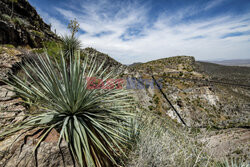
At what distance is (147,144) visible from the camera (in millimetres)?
1908

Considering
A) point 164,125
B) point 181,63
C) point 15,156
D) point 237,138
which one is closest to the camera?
point 15,156

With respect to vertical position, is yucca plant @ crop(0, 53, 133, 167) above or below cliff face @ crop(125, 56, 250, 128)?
above

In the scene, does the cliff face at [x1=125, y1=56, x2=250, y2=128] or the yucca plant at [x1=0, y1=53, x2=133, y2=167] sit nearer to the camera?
the yucca plant at [x1=0, y1=53, x2=133, y2=167]

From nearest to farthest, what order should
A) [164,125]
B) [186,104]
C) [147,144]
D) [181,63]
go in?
[147,144], [164,125], [186,104], [181,63]

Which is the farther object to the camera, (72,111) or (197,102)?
(197,102)

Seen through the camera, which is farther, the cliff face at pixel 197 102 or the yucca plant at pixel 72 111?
the cliff face at pixel 197 102

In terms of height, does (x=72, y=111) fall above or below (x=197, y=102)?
above

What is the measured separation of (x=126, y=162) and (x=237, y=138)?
68.3ft

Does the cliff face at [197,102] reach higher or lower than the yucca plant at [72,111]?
lower

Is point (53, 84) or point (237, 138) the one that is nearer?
point (53, 84)

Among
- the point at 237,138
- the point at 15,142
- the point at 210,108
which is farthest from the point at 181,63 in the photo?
the point at 15,142

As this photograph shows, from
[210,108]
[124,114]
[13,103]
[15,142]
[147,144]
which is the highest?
[13,103]

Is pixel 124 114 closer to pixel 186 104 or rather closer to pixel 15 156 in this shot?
pixel 15 156

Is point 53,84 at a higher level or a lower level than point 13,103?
higher
